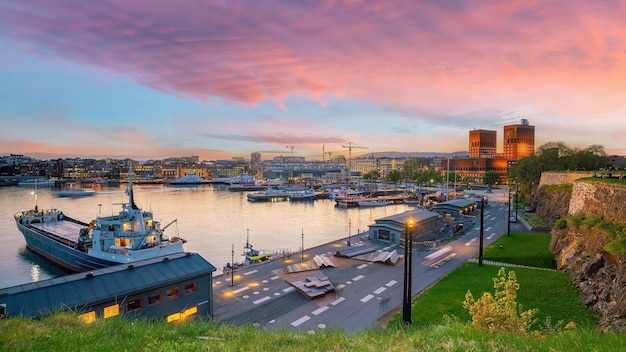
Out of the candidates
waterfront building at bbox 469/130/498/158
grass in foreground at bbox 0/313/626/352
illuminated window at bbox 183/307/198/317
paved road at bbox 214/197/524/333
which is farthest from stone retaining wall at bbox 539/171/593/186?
waterfront building at bbox 469/130/498/158

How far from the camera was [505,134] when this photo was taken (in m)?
161

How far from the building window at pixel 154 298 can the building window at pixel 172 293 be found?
38 centimetres

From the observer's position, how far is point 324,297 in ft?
61.9

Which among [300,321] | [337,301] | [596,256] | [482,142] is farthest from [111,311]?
[482,142]

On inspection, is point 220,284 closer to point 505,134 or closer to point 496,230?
point 496,230

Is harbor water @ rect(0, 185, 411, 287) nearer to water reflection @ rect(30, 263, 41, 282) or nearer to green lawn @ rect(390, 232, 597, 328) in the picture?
water reflection @ rect(30, 263, 41, 282)

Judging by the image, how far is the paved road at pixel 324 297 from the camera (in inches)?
639

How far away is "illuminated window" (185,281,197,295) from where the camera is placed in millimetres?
16516

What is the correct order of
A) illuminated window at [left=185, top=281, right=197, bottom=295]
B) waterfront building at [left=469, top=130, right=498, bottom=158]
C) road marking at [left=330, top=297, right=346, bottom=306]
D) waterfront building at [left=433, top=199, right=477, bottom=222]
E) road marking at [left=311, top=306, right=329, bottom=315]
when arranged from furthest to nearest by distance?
1. waterfront building at [left=469, top=130, right=498, bottom=158]
2. waterfront building at [left=433, top=199, right=477, bottom=222]
3. road marking at [left=330, top=297, right=346, bottom=306]
4. road marking at [left=311, top=306, right=329, bottom=315]
5. illuminated window at [left=185, top=281, right=197, bottom=295]

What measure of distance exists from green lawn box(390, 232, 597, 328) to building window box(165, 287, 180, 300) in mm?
10254

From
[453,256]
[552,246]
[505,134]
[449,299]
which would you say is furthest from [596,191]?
[505,134]

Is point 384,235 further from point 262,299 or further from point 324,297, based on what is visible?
point 262,299

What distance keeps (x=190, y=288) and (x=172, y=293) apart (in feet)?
2.88

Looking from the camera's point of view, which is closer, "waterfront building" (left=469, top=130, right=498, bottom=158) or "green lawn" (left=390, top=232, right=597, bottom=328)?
"green lawn" (left=390, top=232, right=597, bottom=328)
